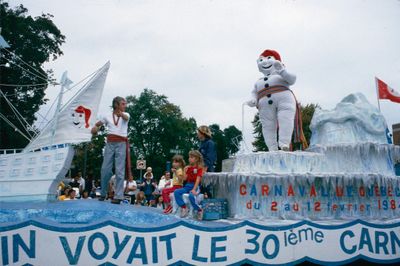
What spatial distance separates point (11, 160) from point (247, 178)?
4.03 meters

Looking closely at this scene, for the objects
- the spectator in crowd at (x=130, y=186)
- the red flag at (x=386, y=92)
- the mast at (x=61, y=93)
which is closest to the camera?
the spectator in crowd at (x=130, y=186)

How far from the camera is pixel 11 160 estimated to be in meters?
6.59

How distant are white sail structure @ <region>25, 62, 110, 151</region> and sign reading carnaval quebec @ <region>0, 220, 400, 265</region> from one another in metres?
3.69

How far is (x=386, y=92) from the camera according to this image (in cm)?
1132

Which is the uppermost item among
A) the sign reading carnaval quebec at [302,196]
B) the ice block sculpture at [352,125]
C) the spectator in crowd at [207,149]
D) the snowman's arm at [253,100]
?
the snowman's arm at [253,100]

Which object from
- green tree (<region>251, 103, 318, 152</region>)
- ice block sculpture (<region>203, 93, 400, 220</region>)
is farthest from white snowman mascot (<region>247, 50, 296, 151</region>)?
green tree (<region>251, 103, 318, 152</region>)

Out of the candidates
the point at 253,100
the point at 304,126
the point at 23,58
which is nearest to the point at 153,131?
the point at 304,126

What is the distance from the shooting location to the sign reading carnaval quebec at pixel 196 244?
399 centimetres

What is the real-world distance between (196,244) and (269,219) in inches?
81.0

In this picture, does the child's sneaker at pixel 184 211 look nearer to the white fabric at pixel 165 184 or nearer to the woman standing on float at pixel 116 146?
the woman standing on float at pixel 116 146

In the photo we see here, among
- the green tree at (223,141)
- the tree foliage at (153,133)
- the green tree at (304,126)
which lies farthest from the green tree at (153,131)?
→ the green tree at (304,126)

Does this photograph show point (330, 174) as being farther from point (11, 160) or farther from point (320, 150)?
point (11, 160)

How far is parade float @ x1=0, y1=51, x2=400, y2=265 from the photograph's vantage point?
407 centimetres

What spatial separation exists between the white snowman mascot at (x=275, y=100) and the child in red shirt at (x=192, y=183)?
5.48 feet
